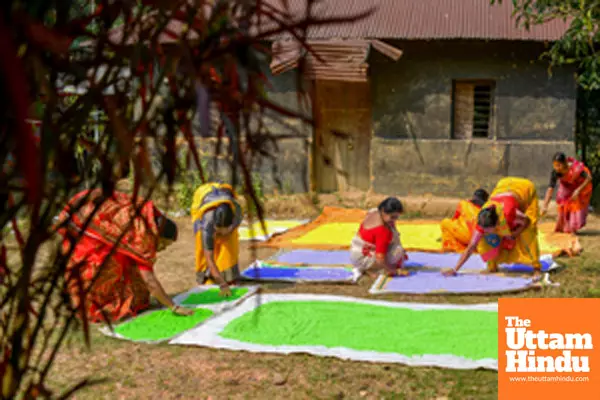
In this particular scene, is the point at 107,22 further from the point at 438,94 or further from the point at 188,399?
the point at 438,94

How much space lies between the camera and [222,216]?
5609 mm

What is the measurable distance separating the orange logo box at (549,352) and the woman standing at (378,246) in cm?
194

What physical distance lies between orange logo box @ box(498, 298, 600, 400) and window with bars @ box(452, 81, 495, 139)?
6648mm

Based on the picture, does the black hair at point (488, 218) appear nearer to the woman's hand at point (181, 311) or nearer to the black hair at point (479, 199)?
the black hair at point (479, 199)

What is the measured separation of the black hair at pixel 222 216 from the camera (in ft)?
18.4

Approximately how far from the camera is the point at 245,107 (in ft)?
3.61

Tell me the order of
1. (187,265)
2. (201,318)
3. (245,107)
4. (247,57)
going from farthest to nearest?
(187,265) < (201,318) < (245,107) < (247,57)

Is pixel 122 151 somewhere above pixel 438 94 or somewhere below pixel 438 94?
below

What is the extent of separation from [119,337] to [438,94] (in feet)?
23.9

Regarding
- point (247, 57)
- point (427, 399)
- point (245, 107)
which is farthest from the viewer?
point (427, 399)

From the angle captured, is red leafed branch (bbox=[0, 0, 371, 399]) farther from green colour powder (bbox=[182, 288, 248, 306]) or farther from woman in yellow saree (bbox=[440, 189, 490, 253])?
woman in yellow saree (bbox=[440, 189, 490, 253])

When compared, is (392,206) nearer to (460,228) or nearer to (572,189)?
(460,228)

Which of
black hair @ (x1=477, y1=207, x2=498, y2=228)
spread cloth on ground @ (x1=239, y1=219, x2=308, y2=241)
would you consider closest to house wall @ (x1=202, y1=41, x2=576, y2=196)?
spread cloth on ground @ (x1=239, y1=219, x2=308, y2=241)

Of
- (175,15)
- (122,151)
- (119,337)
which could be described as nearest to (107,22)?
(175,15)
